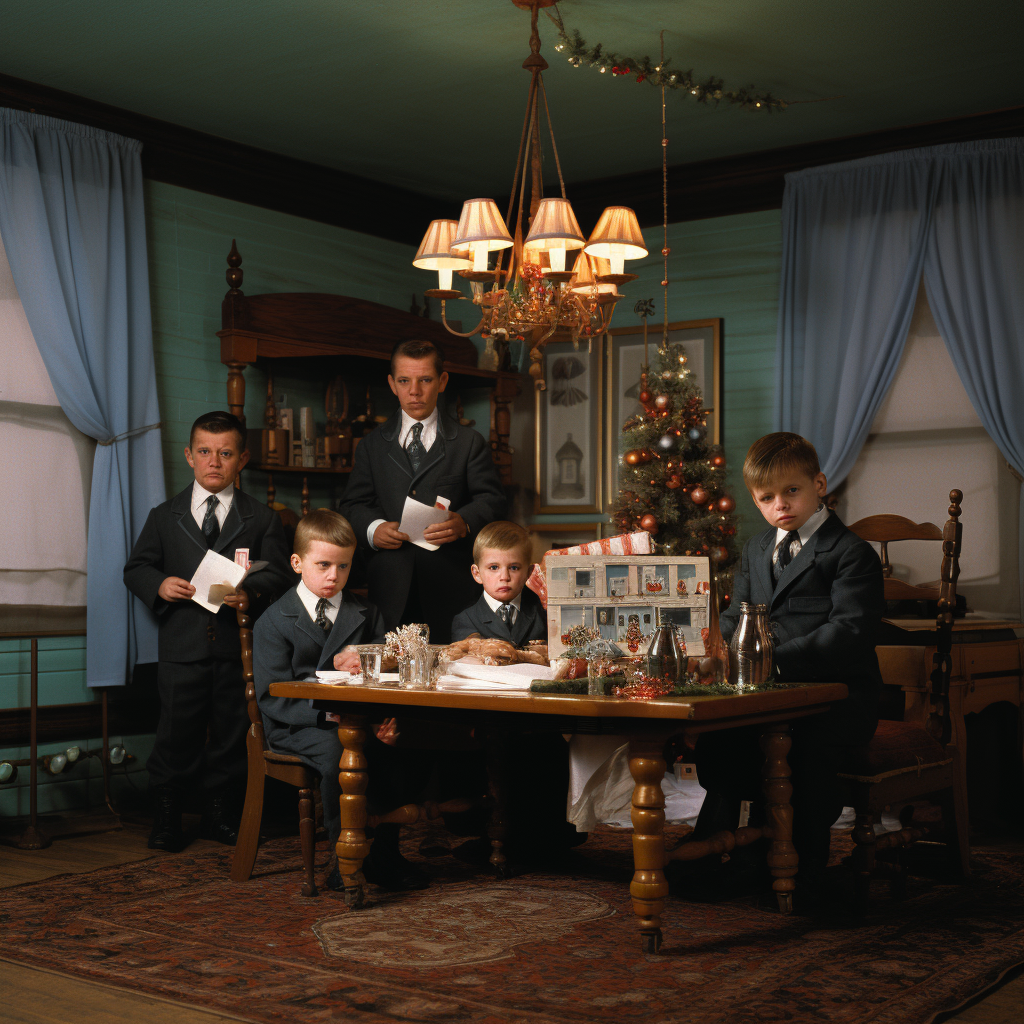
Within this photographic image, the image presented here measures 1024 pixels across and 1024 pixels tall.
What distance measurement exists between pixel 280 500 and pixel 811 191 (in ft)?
10.6

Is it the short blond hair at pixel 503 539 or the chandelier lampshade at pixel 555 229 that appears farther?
the chandelier lampshade at pixel 555 229

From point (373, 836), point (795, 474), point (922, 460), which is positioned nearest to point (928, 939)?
point (795, 474)

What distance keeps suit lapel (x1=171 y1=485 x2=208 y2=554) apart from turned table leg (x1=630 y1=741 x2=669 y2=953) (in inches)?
103

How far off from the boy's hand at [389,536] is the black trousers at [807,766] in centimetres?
164

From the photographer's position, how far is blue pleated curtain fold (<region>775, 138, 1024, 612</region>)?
5.59 metres

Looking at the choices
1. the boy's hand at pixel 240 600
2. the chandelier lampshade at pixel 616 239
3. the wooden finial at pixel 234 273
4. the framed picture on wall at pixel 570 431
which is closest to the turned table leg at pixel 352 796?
the boy's hand at pixel 240 600

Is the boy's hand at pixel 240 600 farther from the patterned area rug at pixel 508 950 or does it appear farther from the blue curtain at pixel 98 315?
the blue curtain at pixel 98 315

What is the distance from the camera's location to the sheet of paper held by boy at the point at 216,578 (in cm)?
478

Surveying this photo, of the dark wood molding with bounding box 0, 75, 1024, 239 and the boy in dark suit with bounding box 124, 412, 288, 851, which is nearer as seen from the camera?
the boy in dark suit with bounding box 124, 412, 288, 851

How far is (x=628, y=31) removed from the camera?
15.5 ft

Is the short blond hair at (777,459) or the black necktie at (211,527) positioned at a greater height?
the short blond hair at (777,459)

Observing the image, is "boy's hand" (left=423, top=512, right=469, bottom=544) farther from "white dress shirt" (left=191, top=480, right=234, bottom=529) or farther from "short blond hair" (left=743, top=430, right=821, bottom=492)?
"short blond hair" (left=743, top=430, right=821, bottom=492)

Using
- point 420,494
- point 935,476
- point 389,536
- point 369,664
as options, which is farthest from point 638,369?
point 369,664

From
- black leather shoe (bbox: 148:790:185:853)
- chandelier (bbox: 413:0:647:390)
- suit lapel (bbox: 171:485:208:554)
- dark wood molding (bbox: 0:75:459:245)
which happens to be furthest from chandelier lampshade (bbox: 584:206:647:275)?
black leather shoe (bbox: 148:790:185:853)
